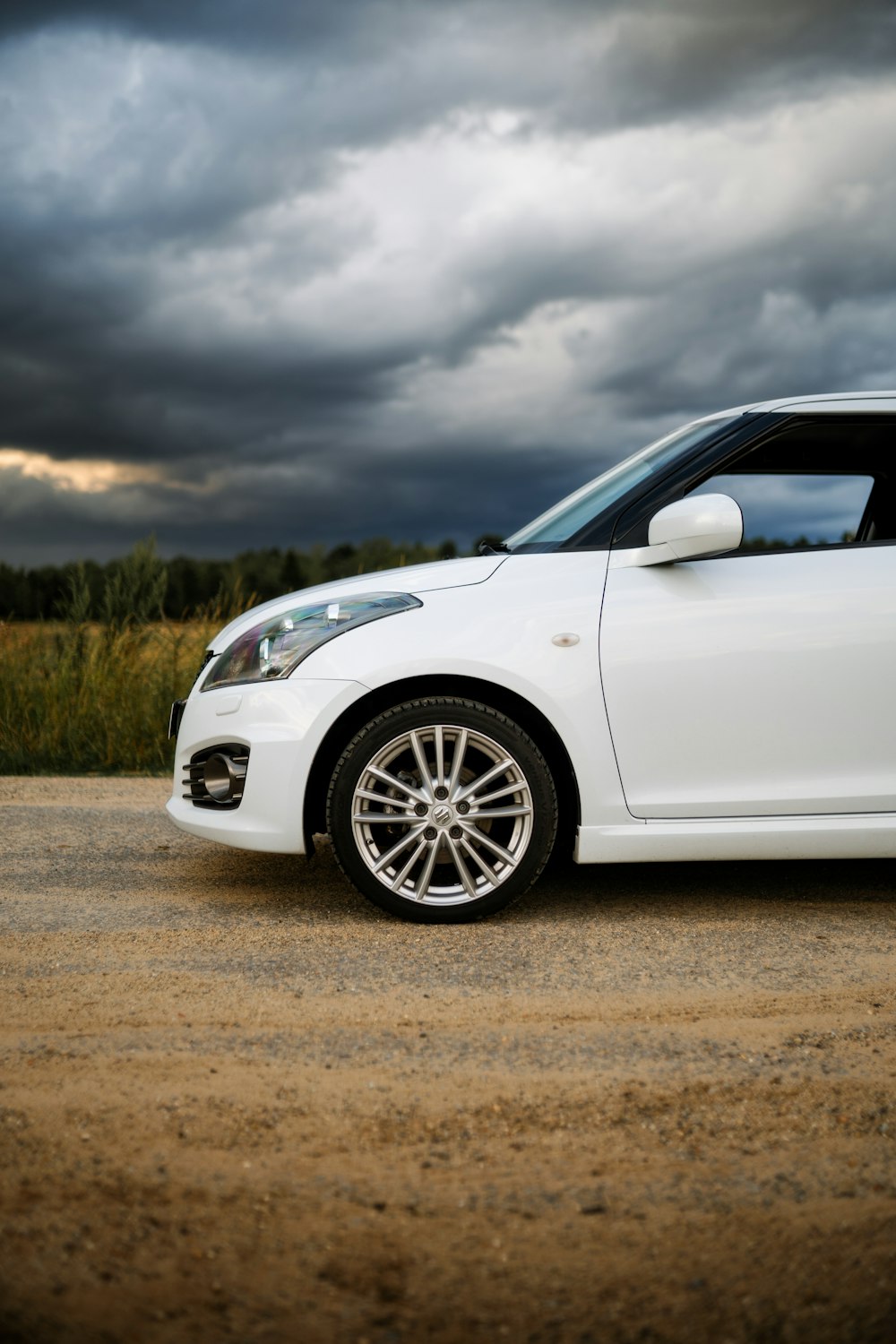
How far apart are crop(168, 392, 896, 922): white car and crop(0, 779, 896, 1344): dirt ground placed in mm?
348

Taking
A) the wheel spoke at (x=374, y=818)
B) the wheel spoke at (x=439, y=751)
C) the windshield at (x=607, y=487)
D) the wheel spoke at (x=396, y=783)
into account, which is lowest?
the wheel spoke at (x=374, y=818)

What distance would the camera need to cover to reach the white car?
156 inches

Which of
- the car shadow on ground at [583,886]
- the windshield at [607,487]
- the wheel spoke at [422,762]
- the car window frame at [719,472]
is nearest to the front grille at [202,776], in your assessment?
the car shadow on ground at [583,886]

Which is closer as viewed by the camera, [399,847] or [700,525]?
[700,525]

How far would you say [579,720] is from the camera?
3.95 m

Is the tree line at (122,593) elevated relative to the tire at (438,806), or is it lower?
elevated

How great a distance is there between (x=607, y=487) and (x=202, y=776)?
195 centimetres

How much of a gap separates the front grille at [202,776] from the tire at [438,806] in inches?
14.1

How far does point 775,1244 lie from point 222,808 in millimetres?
2621

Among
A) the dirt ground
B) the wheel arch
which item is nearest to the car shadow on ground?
the dirt ground

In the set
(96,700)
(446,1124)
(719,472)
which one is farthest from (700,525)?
(96,700)

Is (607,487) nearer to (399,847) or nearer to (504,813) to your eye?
(504,813)

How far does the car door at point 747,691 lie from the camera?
13.0ft

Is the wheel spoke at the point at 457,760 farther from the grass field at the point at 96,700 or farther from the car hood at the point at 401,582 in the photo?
the grass field at the point at 96,700
